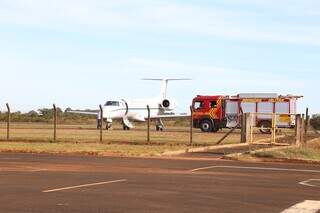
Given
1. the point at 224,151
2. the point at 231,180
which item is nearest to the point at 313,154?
the point at 224,151

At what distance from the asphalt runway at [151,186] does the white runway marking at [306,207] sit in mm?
170

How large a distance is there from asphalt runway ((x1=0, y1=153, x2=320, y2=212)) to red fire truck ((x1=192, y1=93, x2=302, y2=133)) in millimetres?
27743

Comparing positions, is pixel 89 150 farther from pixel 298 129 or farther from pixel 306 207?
pixel 306 207

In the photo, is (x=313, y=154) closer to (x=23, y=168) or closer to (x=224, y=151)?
(x=224, y=151)

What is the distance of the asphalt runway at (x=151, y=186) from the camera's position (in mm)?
11005

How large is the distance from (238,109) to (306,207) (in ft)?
131

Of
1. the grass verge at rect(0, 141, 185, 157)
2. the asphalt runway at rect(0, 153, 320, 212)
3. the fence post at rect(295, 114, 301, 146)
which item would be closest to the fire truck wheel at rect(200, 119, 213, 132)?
the fence post at rect(295, 114, 301, 146)

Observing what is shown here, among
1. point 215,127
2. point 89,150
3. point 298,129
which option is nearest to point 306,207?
point 89,150

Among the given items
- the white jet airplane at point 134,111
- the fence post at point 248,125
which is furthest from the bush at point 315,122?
the fence post at point 248,125

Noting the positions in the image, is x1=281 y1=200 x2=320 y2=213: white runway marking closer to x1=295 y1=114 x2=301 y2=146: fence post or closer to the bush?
x1=295 y1=114 x2=301 y2=146: fence post

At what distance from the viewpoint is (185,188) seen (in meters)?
13.6

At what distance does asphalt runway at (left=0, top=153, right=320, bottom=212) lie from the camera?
36.1 ft

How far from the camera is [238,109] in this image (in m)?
50.8

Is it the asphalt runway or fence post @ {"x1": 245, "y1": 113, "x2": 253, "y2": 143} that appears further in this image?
fence post @ {"x1": 245, "y1": 113, "x2": 253, "y2": 143}
